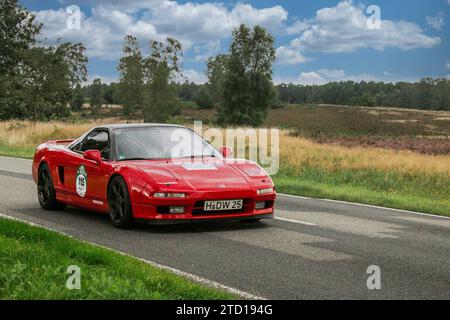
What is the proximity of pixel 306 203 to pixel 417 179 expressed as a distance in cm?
701

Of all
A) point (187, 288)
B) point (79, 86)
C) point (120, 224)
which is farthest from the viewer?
point (79, 86)

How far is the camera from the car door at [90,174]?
9453mm

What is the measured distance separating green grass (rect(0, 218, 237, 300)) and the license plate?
6.43 feet

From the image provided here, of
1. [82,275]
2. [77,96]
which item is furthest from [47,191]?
[77,96]

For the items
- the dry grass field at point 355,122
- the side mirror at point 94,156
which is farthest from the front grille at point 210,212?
the dry grass field at point 355,122

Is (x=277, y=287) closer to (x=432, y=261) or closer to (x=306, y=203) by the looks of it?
(x=432, y=261)

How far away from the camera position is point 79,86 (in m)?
105

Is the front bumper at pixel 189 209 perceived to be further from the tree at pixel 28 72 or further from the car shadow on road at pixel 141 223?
the tree at pixel 28 72

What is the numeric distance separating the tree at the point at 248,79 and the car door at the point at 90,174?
216ft

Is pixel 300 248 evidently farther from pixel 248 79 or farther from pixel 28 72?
pixel 248 79

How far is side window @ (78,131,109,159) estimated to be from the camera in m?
9.88

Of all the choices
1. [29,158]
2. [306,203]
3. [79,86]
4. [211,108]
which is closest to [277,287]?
[306,203]

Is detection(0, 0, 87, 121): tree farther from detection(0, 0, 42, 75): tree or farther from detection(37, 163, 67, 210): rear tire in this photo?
detection(37, 163, 67, 210): rear tire

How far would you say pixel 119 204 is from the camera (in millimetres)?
9031
